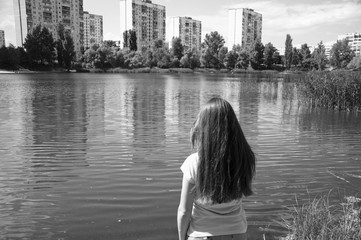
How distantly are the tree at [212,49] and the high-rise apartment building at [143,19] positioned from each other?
123ft

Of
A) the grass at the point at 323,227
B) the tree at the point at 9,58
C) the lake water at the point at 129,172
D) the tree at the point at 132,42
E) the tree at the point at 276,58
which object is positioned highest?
the tree at the point at 132,42

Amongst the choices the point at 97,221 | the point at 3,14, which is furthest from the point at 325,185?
the point at 3,14

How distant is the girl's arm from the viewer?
2.59 meters

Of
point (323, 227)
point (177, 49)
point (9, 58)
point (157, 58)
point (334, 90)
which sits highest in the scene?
point (177, 49)

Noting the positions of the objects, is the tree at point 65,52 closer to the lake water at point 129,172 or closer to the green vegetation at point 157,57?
the green vegetation at point 157,57

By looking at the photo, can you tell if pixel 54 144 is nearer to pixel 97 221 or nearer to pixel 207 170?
pixel 97 221

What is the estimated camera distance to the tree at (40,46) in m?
102

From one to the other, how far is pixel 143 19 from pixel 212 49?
58.7m

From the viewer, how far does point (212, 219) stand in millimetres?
2703

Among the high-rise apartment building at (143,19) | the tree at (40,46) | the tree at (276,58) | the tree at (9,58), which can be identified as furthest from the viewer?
the high-rise apartment building at (143,19)

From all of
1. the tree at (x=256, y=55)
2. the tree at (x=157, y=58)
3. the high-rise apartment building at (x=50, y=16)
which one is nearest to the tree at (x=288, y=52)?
the tree at (x=256, y=55)

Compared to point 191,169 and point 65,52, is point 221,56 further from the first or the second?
point 191,169

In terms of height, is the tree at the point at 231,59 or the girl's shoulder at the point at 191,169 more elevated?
the tree at the point at 231,59

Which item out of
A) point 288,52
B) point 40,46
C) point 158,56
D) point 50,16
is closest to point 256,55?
point 288,52
